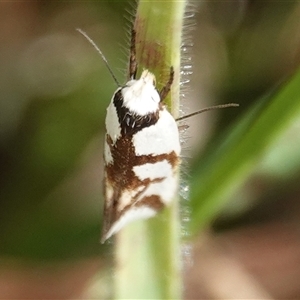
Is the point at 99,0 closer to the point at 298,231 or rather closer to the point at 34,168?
the point at 34,168

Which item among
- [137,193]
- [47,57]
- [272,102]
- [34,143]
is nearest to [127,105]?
[137,193]

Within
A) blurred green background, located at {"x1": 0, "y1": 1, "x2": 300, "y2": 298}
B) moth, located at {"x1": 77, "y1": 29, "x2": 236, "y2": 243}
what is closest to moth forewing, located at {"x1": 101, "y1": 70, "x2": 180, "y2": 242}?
moth, located at {"x1": 77, "y1": 29, "x2": 236, "y2": 243}

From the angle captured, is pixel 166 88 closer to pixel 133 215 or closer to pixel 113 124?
pixel 113 124

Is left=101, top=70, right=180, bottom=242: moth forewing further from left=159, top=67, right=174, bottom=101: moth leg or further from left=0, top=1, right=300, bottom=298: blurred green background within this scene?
left=0, top=1, right=300, bottom=298: blurred green background

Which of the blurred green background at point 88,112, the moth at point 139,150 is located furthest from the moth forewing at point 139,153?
the blurred green background at point 88,112

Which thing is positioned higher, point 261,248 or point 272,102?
point 272,102

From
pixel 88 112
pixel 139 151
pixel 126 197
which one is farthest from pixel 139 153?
pixel 88 112

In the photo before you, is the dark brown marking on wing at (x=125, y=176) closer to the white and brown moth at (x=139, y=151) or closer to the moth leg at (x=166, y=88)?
the white and brown moth at (x=139, y=151)
